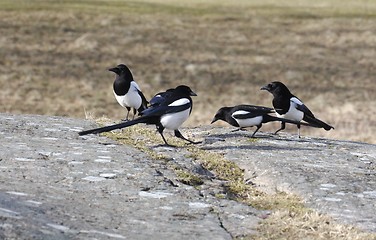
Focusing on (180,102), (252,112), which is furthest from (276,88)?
(180,102)

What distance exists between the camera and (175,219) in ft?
17.1

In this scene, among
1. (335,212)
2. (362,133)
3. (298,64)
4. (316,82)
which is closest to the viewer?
(335,212)

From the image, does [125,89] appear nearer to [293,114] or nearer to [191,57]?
[293,114]

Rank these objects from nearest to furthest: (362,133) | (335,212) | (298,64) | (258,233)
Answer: (258,233)
(335,212)
(362,133)
(298,64)

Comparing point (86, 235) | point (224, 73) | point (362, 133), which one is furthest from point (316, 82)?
point (86, 235)

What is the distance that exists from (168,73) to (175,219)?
64.1 ft

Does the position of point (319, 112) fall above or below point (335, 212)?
below

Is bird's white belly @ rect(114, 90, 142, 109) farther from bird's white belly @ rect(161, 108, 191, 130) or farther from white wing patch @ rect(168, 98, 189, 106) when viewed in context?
bird's white belly @ rect(161, 108, 191, 130)

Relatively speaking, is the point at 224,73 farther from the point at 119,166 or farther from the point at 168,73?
the point at 119,166

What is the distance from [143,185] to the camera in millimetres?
5949

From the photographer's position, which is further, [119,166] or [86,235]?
[119,166]

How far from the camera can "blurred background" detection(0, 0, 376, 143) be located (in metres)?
19.7

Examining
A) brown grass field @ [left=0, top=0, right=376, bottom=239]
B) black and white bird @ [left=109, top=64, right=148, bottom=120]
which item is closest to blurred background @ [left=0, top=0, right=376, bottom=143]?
brown grass field @ [left=0, top=0, right=376, bottom=239]

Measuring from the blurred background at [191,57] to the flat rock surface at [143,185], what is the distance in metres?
4.13
